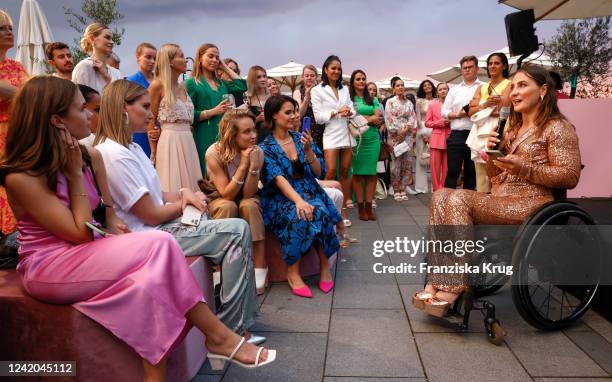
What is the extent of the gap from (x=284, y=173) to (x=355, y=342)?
5.10ft

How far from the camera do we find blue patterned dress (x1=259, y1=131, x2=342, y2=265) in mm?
3584

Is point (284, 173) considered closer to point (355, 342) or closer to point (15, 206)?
point (355, 342)

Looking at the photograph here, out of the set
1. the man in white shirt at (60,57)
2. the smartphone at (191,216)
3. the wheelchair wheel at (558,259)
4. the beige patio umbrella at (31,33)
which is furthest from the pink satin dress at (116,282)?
the beige patio umbrella at (31,33)

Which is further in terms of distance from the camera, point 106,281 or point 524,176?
point 524,176

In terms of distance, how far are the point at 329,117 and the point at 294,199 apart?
2.30 m

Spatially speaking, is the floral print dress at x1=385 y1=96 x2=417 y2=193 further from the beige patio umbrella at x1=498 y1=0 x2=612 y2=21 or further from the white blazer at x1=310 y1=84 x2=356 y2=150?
the beige patio umbrella at x1=498 y1=0 x2=612 y2=21

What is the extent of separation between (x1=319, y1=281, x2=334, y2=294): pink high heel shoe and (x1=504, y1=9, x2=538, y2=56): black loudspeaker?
3.28 meters

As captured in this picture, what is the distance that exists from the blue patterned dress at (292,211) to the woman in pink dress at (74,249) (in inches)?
67.4

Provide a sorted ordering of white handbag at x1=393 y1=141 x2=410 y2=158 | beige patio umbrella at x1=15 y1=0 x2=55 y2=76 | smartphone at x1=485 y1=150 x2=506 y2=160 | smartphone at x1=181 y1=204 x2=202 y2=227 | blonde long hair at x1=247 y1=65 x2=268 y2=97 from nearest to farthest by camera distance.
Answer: smartphone at x1=181 y1=204 x2=202 y2=227 < smartphone at x1=485 y1=150 x2=506 y2=160 < blonde long hair at x1=247 y1=65 x2=268 y2=97 < beige patio umbrella at x1=15 y1=0 x2=55 y2=76 < white handbag at x1=393 y1=141 x2=410 y2=158

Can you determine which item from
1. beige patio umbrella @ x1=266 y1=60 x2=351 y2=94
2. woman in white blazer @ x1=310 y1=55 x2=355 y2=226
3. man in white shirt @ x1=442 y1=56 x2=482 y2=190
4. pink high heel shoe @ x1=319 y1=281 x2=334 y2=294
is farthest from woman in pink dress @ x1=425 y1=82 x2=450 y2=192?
beige patio umbrella @ x1=266 y1=60 x2=351 y2=94

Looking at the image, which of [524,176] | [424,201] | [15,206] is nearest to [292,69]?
[424,201]

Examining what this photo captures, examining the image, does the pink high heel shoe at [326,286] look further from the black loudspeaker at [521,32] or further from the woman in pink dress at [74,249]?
the black loudspeaker at [521,32]

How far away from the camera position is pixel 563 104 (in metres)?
5.33

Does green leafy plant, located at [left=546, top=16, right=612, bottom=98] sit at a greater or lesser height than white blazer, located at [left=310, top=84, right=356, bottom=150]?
greater
